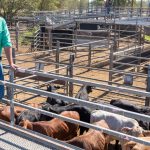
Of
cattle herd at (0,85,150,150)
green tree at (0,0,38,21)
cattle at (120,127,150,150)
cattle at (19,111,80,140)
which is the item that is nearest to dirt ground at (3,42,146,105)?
cattle herd at (0,85,150,150)

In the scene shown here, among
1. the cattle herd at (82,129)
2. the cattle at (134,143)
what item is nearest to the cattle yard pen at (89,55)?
the cattle herd at (82,129)

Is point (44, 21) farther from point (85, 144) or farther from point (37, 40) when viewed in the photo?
point (85, 144)

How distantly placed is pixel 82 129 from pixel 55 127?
3.38ft

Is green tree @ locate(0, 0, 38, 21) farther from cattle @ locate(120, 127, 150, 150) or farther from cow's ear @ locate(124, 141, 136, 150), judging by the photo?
cow's ear @ locate(124, 141, 136, 150)

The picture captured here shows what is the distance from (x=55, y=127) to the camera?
16.6 feet

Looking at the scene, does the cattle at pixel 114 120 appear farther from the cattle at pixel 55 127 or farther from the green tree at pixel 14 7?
the green tree at pixel 14 7

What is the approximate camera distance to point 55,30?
1859 centimetres

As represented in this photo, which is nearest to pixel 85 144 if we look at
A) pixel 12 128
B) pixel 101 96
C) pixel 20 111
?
pixel 12 128

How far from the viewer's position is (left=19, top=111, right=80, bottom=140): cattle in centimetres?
491

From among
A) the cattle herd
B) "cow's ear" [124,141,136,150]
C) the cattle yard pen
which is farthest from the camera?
the cattle yard pen

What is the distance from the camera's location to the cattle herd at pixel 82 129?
4422 millimetres

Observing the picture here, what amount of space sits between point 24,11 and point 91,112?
31.2 metres

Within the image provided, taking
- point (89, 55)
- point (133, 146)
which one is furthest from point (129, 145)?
point (89, 55)

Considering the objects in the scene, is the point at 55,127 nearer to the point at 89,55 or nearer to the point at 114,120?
the point at 114,120
